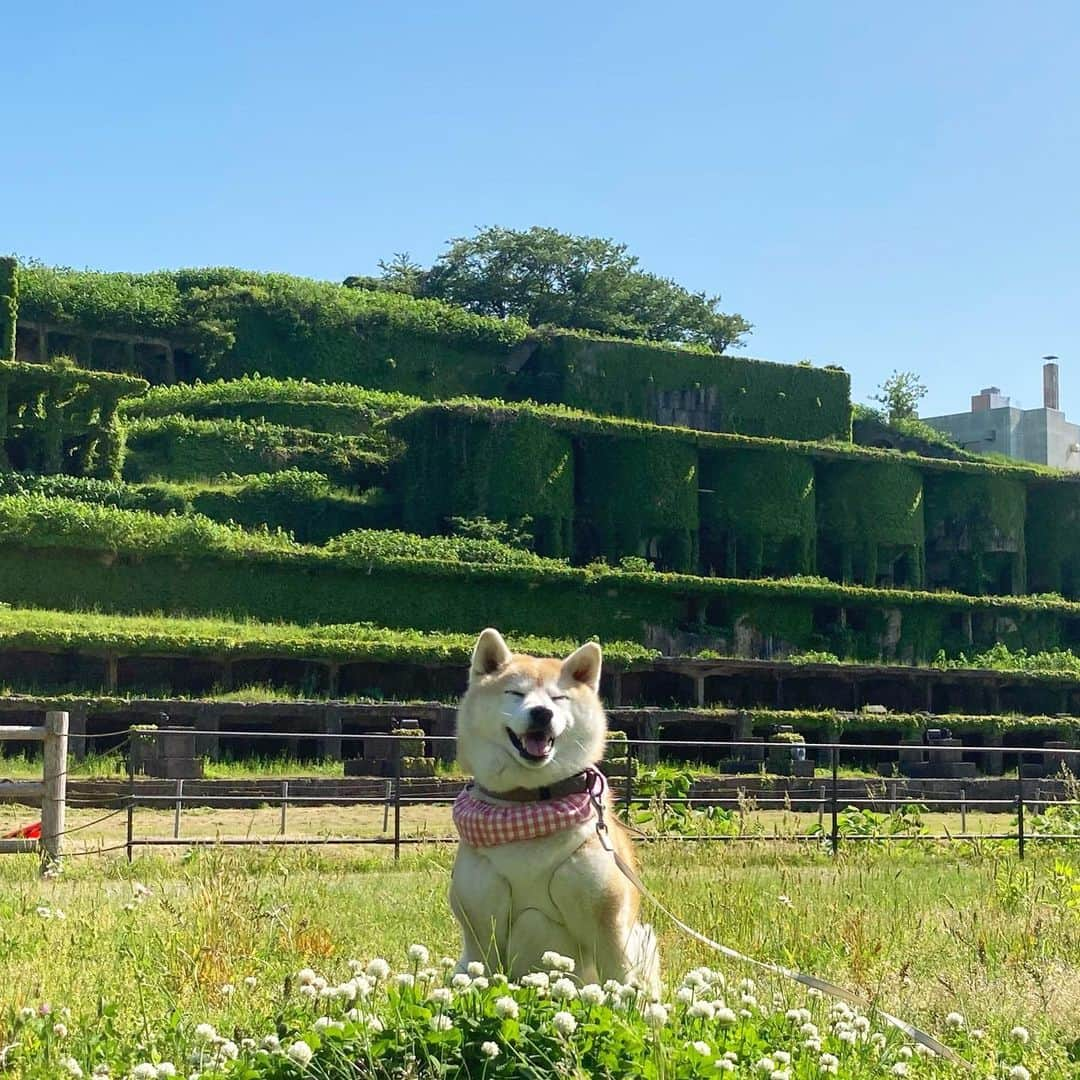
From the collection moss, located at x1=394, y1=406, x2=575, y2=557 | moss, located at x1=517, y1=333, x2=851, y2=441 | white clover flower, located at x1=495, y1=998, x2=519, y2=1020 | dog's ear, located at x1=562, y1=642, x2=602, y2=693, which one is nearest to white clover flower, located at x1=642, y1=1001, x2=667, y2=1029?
white clover flower, located at x1=495, y1=998, x2=519, y2=1020

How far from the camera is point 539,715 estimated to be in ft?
20.9

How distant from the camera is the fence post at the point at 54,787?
46.9 feet

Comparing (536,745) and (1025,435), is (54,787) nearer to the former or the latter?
(536,745)

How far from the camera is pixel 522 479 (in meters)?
49.9

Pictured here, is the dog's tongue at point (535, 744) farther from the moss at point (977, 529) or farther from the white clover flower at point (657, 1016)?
the moss at point (977, 529)

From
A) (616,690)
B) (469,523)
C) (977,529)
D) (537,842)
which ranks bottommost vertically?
(616,690)

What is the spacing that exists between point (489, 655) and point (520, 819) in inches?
29.6

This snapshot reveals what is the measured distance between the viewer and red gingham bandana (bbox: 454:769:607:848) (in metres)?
6.36

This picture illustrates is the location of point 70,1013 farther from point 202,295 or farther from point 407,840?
point 202,295

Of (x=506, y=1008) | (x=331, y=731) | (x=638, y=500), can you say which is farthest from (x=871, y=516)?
(x=506, y=1008)

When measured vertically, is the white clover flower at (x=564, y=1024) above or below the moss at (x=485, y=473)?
below

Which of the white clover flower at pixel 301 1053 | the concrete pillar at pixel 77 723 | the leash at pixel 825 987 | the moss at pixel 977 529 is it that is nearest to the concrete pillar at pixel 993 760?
the moss at pixel 977 529

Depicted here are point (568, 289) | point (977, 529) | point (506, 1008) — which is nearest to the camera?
point (506, 1008)

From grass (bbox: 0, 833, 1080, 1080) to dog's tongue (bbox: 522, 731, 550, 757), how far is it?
137cm
